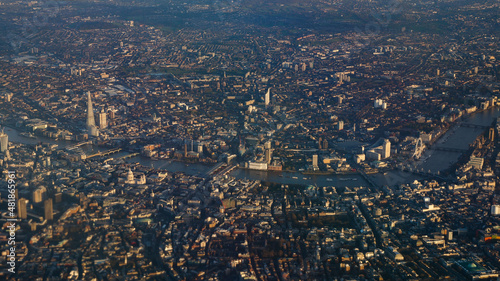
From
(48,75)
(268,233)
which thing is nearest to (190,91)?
(48,75)

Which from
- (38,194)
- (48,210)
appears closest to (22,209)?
(48,210)

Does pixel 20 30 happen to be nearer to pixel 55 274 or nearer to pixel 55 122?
pixel 55 122

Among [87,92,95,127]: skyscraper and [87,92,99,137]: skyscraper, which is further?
[87,92,95,127]: skyscraper

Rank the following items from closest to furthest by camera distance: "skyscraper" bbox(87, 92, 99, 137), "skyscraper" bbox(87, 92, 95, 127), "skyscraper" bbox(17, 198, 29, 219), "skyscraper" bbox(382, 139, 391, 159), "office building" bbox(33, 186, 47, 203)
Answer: "skyscraper" bbox(17, 198, 29, 219) → "office building" bbox(33, 186, 47, 203) → "skyscraper" bbox(382, 139, 391, 159) → "skyscraper" bbox(87, 92, 99, 137) → "skyscraper" bbox(87, 92, 95, 127)

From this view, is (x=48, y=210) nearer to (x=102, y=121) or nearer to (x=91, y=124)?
(x=91, y=124)

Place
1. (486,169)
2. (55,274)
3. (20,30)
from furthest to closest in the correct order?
1. (20,30)
2. (486,169)
3. (55,274)

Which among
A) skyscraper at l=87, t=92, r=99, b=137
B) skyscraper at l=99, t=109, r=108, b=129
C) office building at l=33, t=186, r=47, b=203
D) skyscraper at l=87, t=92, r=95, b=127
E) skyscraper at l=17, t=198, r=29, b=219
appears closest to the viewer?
skyscraper at l=17, t=198, r=29, b=219

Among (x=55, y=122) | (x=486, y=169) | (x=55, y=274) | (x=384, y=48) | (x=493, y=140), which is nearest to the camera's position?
(x=55, y=274)

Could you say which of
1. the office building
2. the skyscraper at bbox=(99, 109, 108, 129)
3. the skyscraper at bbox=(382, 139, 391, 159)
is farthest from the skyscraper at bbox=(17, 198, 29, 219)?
the skyscraper at bbox=(382, 139, 391, 159)

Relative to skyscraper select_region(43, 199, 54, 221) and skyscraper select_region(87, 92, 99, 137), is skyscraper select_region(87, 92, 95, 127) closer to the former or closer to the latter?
skyscraper select_region(87, 92, 99, 137)
